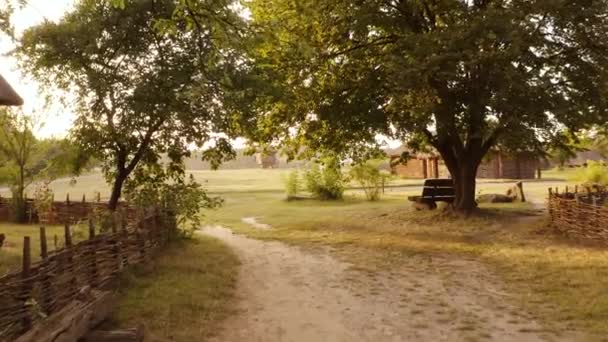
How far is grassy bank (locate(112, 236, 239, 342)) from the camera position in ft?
22.4

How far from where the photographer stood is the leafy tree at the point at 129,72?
1244cm

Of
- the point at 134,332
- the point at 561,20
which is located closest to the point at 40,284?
the point at 134,332

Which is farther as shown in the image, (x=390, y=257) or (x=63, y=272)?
(x=390, y=257)

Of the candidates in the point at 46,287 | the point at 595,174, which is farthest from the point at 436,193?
the point at 46,287

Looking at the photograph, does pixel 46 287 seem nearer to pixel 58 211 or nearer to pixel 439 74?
pixel 439 74

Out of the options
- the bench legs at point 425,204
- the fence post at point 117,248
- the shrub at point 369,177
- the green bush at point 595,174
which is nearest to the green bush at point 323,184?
the shrub at point 369,177

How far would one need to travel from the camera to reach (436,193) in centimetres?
1967

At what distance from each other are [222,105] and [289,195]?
17015 mm

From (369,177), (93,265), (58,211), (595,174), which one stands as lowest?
(93,265)

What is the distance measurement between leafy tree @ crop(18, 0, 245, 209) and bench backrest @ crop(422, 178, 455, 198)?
869cm

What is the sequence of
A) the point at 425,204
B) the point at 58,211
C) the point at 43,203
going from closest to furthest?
the point at 425,204
the point at 43,203
the point at 58,211

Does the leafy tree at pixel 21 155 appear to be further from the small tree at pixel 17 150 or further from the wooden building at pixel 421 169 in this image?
the wooden building at pixel 421 169

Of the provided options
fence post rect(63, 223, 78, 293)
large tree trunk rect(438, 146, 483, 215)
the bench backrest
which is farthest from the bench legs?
fence post rect(63, 223, 78, 293)

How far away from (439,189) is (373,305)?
1246 centimetres
